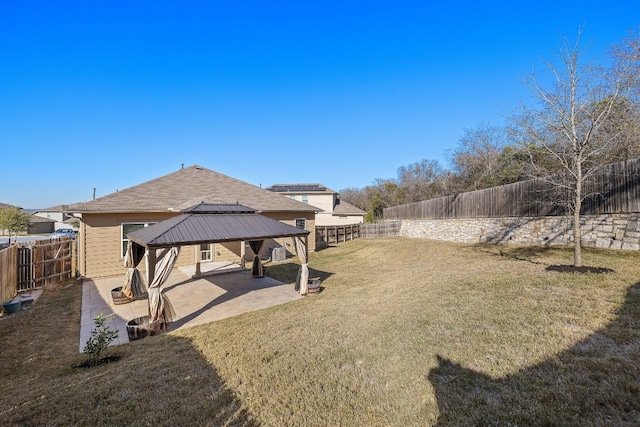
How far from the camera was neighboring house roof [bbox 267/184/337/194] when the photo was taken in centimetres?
3386

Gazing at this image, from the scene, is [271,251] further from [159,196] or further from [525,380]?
[525,380]

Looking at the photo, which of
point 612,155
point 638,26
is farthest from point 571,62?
point 612,155

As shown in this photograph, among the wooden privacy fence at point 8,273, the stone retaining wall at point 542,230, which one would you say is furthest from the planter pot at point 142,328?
the stone retaining wall at point 542,230

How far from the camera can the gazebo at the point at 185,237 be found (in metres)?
6.74

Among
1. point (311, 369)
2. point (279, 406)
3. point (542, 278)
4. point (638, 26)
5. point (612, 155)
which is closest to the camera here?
point (279, 406)

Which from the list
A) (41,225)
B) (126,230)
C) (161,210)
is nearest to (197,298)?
(161,210)

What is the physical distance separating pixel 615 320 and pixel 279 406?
5637mm

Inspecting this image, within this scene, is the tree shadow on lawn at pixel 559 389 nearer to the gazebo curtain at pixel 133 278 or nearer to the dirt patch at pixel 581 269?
the dirt patch at pixel 581 269

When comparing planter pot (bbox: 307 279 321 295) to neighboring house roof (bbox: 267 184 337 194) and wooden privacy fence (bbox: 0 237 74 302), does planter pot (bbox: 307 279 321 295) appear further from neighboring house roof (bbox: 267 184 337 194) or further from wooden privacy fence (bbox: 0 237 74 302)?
neighboring house roof (bbox: 267 184 337 194)

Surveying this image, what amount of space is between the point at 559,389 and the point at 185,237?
24.3 ft

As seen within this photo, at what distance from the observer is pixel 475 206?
56.5 feet

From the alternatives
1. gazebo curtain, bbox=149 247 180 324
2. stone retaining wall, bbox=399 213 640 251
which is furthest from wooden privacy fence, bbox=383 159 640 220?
gazebo curtain, bbox=149 247 180 324

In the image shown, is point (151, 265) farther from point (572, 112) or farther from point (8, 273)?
point (572, 112)

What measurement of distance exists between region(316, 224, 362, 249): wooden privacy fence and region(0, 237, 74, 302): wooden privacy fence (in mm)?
13482
